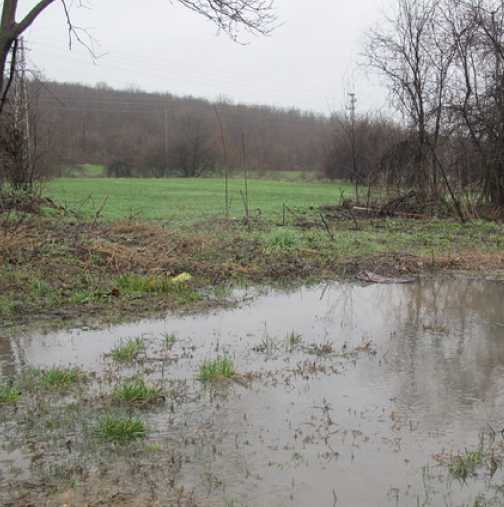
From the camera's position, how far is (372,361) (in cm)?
591

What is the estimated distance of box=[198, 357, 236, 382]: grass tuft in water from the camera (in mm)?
5250

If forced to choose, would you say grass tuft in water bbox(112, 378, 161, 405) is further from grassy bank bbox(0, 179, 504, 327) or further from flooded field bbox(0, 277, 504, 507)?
grassy bank bbox(0, 179, 504, 327)

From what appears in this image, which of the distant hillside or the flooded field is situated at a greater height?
the distant hillside

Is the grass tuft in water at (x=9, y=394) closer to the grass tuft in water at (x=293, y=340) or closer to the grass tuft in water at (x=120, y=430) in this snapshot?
the grass tuft in water at (x=120, y=430)

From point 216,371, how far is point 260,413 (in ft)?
2.69

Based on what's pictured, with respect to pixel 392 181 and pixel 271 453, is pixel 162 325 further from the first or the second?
pixel 392 181

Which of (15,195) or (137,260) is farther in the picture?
(15,195)

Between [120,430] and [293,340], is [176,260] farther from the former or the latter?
[120,430]

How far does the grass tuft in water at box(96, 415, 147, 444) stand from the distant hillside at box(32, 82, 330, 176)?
161 ft

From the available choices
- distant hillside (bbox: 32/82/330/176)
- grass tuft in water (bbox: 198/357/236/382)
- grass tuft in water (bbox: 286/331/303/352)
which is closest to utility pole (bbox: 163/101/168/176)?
distant hillside (bbox: 32/82/330/176)

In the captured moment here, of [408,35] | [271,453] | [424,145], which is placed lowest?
[271,453]

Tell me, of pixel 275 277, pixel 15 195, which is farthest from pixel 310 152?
pixel 275 277

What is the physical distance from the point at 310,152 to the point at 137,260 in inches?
2541

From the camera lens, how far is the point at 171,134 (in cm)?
6575
